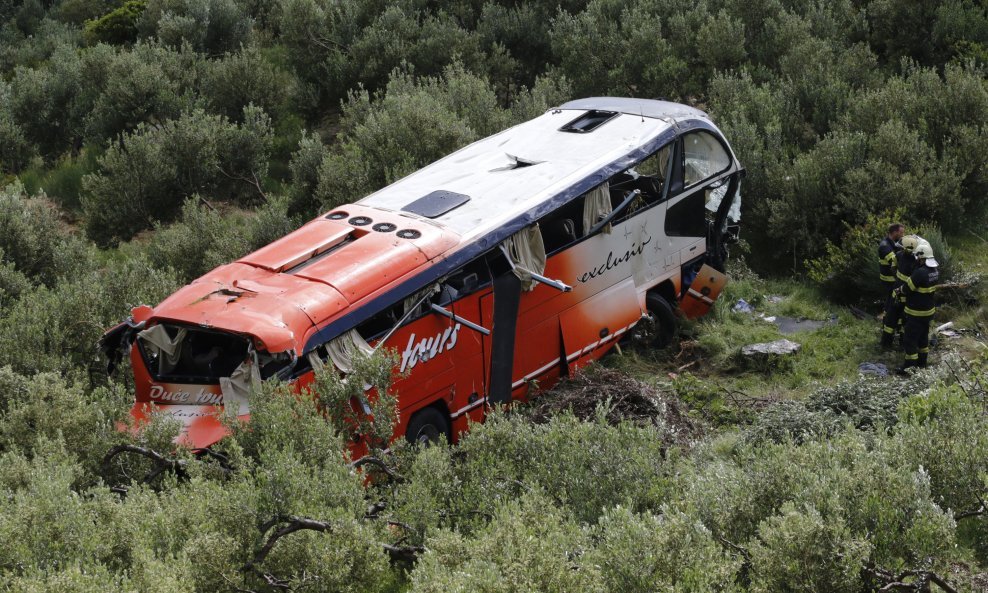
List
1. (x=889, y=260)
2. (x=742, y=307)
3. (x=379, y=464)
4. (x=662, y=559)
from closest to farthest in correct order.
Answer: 1. (x=662, y=559)
2. (x=379, y=464)
3. (x=889, y=260)
4. (x=742, y=307)

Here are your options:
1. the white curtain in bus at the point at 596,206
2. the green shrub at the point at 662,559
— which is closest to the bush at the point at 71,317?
the white curtain in bus at the point at 596,206

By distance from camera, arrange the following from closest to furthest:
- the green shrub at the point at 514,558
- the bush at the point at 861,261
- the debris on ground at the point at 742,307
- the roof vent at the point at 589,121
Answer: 1. the green shrub at the point at 514,558
2. the roof vent at the point at 589,121
3. the bush at the point at 861,261
4. the debris on ground at the point at 742,307

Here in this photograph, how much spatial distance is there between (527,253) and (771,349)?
3.74 metres

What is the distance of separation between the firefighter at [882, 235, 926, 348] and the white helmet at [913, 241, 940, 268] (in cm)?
4

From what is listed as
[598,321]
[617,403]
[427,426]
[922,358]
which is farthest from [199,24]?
[922,358]

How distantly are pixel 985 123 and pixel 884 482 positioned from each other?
11.2m

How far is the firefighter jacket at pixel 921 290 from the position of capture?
434 inches

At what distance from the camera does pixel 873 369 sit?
11.8 metres

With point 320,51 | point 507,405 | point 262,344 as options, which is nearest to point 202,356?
point 262,344

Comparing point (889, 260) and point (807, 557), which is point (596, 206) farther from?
point (807, 557)

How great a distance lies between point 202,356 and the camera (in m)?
9.32

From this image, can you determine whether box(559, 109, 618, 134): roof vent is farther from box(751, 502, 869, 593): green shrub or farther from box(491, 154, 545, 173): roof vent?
box(751, 502, 869, 593): green shrub

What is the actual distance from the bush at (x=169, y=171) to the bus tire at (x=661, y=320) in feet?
30.5

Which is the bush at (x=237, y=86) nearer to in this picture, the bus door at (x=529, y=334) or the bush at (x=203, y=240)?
the bush at (x=203, y=240)
